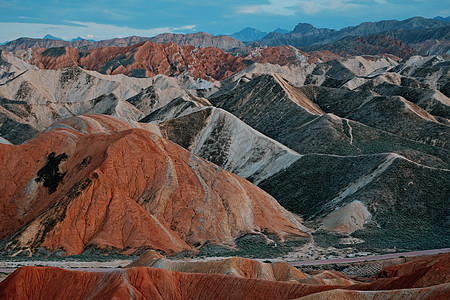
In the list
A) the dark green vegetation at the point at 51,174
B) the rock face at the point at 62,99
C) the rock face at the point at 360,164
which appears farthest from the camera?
the rock face at the point at 62,99

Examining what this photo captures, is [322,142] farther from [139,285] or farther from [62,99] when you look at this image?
[62,99]

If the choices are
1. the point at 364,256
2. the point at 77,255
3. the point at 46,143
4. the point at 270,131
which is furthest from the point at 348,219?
the point at 270,131

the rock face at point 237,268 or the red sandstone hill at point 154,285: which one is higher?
the red sandstone hill at point 154,285

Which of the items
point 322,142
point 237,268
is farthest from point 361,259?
point 322,142

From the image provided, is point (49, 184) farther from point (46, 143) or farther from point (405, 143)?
point (405, 143)

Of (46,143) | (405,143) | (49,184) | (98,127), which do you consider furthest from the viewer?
(405,143)

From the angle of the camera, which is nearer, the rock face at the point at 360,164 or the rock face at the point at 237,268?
the rock face at the point at 237,268

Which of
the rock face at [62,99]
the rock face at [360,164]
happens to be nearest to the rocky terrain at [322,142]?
the rock face at [360,164]

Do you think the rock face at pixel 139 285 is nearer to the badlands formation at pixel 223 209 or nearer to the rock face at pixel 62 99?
the badlands formation at pixel 223 209
